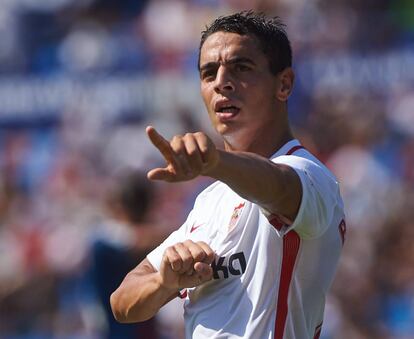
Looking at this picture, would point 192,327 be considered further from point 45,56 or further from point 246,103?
point 45,56

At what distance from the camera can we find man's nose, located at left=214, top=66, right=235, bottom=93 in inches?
158

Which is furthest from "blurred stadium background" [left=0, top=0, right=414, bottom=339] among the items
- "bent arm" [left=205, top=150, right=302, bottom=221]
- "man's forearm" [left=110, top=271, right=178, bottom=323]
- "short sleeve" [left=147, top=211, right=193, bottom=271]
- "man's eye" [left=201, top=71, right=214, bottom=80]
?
"bent arm" [left=205, top=150, right=302, bottom=221]

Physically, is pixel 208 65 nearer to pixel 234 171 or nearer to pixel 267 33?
pixel 267 33

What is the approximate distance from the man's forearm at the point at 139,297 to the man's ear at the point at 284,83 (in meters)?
0.87

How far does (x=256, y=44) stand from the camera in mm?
4066

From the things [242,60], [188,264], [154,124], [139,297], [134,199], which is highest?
[242,60]

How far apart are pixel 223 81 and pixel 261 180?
78 cm

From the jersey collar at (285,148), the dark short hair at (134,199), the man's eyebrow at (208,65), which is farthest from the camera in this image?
the dark short hair at (134,199)

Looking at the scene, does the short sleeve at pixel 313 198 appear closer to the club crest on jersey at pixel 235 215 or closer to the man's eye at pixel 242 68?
the club crest on jersey at pixel 235 215

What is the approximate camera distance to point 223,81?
403 centimetres

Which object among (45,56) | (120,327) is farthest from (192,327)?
(45,56)

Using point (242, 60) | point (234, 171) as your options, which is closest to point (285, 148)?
point (242, 60)

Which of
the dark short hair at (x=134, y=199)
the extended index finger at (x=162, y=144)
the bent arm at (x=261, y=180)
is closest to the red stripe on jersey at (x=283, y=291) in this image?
the bent arm at (x=261, y=180)

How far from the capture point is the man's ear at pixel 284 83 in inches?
163
